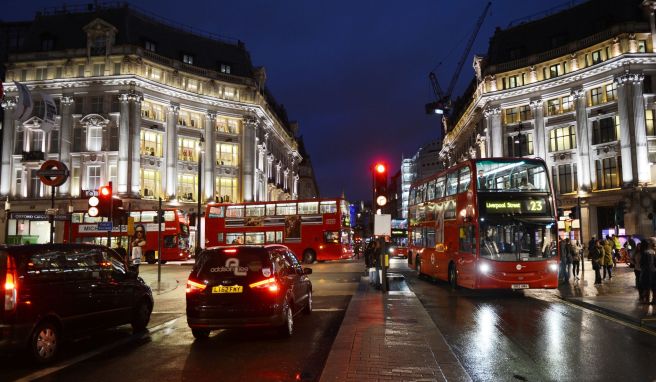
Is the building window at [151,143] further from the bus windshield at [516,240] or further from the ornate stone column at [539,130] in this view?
the bus windshield at [516,240]

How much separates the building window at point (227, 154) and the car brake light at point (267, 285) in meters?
47.1

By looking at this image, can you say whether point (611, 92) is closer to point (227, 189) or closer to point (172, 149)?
point (227, 189)

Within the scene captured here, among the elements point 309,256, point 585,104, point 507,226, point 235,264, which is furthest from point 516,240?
point 585,104

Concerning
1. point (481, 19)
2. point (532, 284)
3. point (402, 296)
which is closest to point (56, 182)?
point (402, 296)

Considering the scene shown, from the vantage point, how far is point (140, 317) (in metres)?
10.6

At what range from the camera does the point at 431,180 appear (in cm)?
2142

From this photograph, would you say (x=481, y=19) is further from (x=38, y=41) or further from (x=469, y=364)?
(x=469, y=364)

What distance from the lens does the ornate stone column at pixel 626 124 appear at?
43.7 m

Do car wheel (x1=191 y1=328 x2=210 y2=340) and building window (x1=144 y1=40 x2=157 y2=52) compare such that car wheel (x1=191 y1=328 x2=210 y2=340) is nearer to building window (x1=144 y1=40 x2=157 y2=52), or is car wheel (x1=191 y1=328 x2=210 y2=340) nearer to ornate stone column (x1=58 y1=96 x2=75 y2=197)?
ornate stone column (x1=58 y1=96 x2=75 y2=197)

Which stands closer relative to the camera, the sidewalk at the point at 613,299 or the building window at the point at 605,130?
the sidewalk at the point at 613,299

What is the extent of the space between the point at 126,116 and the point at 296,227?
22064mm

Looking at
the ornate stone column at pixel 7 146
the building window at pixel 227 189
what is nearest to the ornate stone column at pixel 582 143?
the building window at pixel 227 189

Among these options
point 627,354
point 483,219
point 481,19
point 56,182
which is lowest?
point 627,354

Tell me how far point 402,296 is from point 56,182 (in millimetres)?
10321
